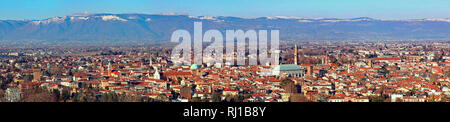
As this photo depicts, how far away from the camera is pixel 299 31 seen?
103 meters

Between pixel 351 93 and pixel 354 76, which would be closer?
pixel 351 93

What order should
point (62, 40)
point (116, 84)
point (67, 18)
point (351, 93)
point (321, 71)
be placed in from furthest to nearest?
point (67, 18) < point (62, 40) < point (321, 71) < point (116, 84) < point (351, 93)

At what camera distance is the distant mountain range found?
9981 centimetres

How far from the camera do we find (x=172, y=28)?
10231 centimetres

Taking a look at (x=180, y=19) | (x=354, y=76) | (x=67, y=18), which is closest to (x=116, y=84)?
(x=354, y=76)

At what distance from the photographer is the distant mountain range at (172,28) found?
99.8 m

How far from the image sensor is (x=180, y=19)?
10806 centimetres
